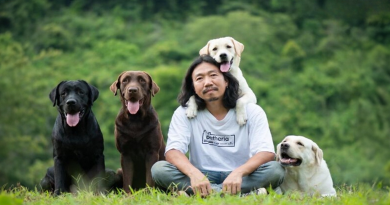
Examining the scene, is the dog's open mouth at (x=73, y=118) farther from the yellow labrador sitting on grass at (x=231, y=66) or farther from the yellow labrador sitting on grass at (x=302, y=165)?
the yellow labrador sitting on grass at (x=302, y=165)

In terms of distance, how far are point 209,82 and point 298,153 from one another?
3.58 ft

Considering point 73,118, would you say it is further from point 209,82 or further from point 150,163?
point 209,82

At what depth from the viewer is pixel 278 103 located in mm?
44531

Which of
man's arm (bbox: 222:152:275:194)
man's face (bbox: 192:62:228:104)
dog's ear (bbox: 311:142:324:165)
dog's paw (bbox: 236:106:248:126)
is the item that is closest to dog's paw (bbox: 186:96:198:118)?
man's face (bbox: 192:62:228:104)

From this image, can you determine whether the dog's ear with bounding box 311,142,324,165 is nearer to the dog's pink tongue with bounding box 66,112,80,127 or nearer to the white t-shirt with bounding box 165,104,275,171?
the white t-shirt with bounding box 165,104,275,171

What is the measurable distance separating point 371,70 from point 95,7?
2958cm

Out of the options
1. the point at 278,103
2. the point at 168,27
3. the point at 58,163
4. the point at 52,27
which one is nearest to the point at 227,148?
the point at 58,163

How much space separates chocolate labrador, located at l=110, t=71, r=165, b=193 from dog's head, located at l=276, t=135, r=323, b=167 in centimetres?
113

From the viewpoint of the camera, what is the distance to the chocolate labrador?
5352mm

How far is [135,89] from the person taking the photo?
5293 millimetres

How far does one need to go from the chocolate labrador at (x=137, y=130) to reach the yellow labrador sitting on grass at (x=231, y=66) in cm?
44

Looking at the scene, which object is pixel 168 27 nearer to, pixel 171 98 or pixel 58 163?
pixel 171 98

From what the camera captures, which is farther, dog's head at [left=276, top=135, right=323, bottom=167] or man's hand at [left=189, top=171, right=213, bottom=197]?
dog's head at [left=276, top=135, right=323, bottom=167]

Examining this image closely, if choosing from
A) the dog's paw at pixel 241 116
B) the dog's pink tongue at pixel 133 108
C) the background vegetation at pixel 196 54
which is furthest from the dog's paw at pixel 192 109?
the background vegetation at pixel 196 54
